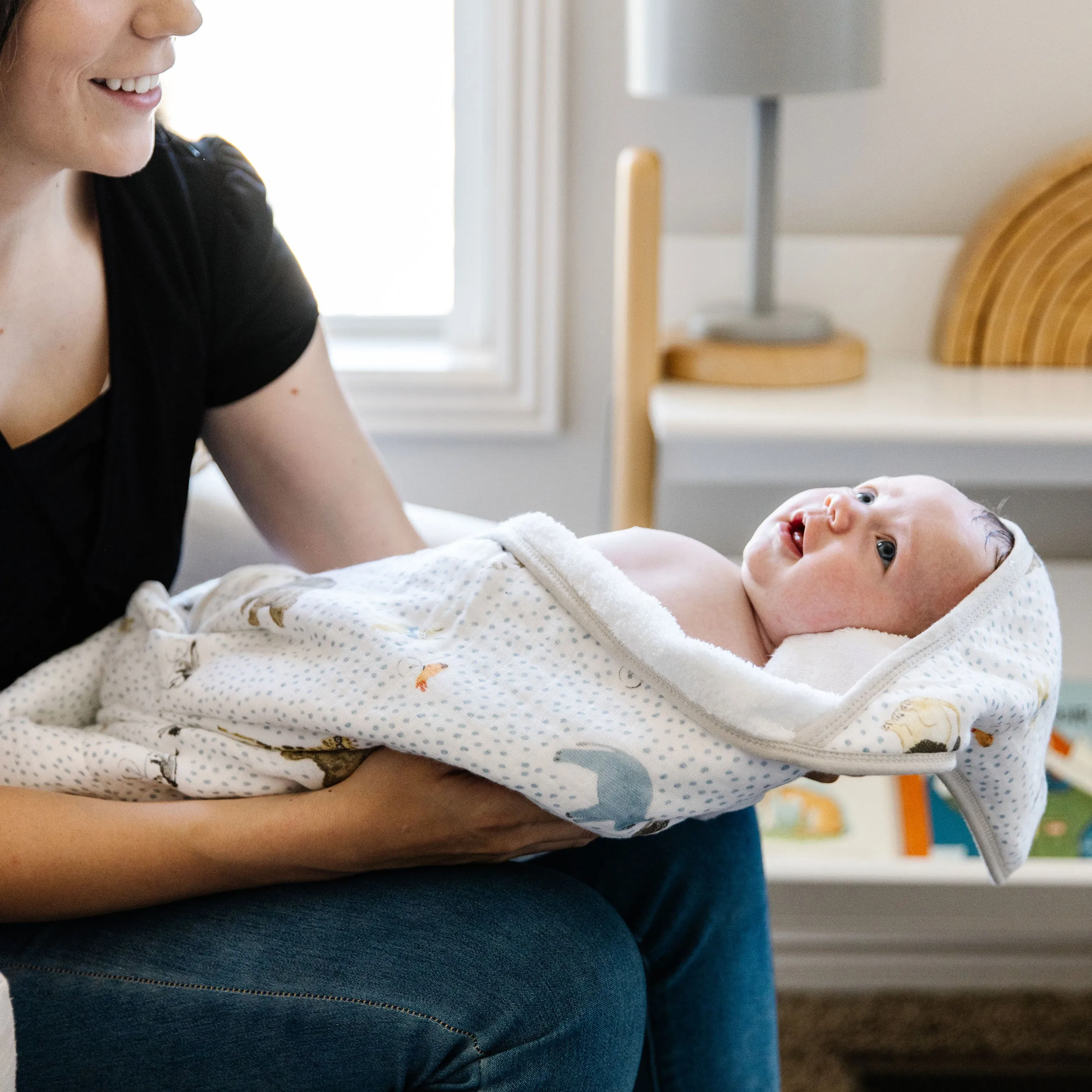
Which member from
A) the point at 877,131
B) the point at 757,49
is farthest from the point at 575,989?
the point at 877,131

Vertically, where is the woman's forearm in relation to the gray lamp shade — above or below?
below

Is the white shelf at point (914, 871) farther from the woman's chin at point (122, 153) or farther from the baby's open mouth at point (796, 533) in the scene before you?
the woman's chin at point (122, 153)

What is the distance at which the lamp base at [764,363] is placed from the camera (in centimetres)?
155

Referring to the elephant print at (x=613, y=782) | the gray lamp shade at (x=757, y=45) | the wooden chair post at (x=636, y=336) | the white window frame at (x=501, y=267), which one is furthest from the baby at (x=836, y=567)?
the white window frame at (x=501, y=267)

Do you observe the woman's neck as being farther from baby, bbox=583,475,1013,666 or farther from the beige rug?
the beige rug

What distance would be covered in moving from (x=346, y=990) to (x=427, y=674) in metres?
0.20

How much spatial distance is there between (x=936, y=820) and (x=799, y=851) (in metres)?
0.19

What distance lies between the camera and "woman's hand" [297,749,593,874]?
83 centimetres

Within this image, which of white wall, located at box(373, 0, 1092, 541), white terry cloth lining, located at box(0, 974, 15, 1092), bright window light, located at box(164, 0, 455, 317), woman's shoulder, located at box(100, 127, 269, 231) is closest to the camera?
white terry cloth lining, located at box(0, 974, 15, 1092)

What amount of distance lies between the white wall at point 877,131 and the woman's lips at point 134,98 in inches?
39.7

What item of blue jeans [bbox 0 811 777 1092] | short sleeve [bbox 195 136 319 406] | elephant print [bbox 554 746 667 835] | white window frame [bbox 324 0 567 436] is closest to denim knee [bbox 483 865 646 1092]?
blue jeans [bbox 0 811 777 1092]

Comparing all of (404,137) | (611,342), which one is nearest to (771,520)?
(611,342)

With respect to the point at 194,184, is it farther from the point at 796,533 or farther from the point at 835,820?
the point at 835,820

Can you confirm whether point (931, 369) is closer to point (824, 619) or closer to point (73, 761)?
point (824, 619)
